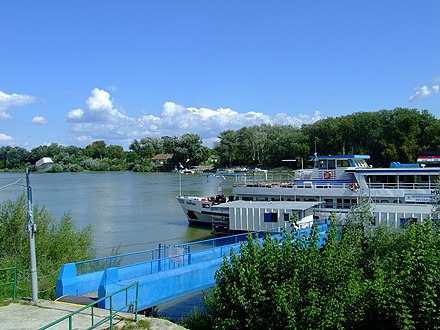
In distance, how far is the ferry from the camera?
34.2 m

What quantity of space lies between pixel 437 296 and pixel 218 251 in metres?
10.9

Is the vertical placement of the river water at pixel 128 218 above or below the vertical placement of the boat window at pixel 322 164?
below

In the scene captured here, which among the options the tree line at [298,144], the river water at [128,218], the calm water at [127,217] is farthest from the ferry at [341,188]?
the tree line at [298,144]

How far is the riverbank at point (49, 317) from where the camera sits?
10.8 meters

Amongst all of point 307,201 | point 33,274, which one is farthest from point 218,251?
point 307,201

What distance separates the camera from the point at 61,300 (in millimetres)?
13641

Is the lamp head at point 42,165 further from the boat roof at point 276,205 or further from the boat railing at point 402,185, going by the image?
the boat railing at point 402,185

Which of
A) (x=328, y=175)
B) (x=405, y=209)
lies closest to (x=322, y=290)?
(x=405, y=209)

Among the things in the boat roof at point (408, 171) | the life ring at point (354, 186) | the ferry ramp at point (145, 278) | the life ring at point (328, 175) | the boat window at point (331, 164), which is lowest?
the ferry ramp at point (145, 278)

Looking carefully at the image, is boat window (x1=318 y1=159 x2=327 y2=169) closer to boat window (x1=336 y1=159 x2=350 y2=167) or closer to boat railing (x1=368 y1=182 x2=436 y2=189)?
boat window (x1=336 y1=159 x2=350 y2=167)

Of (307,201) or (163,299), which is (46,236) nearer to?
(163,299)

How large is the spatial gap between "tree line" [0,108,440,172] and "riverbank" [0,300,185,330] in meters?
52.7

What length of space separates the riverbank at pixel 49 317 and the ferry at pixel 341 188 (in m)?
23.4

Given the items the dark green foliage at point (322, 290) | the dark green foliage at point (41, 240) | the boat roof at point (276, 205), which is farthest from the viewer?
the boat roof at point (276, 205)
